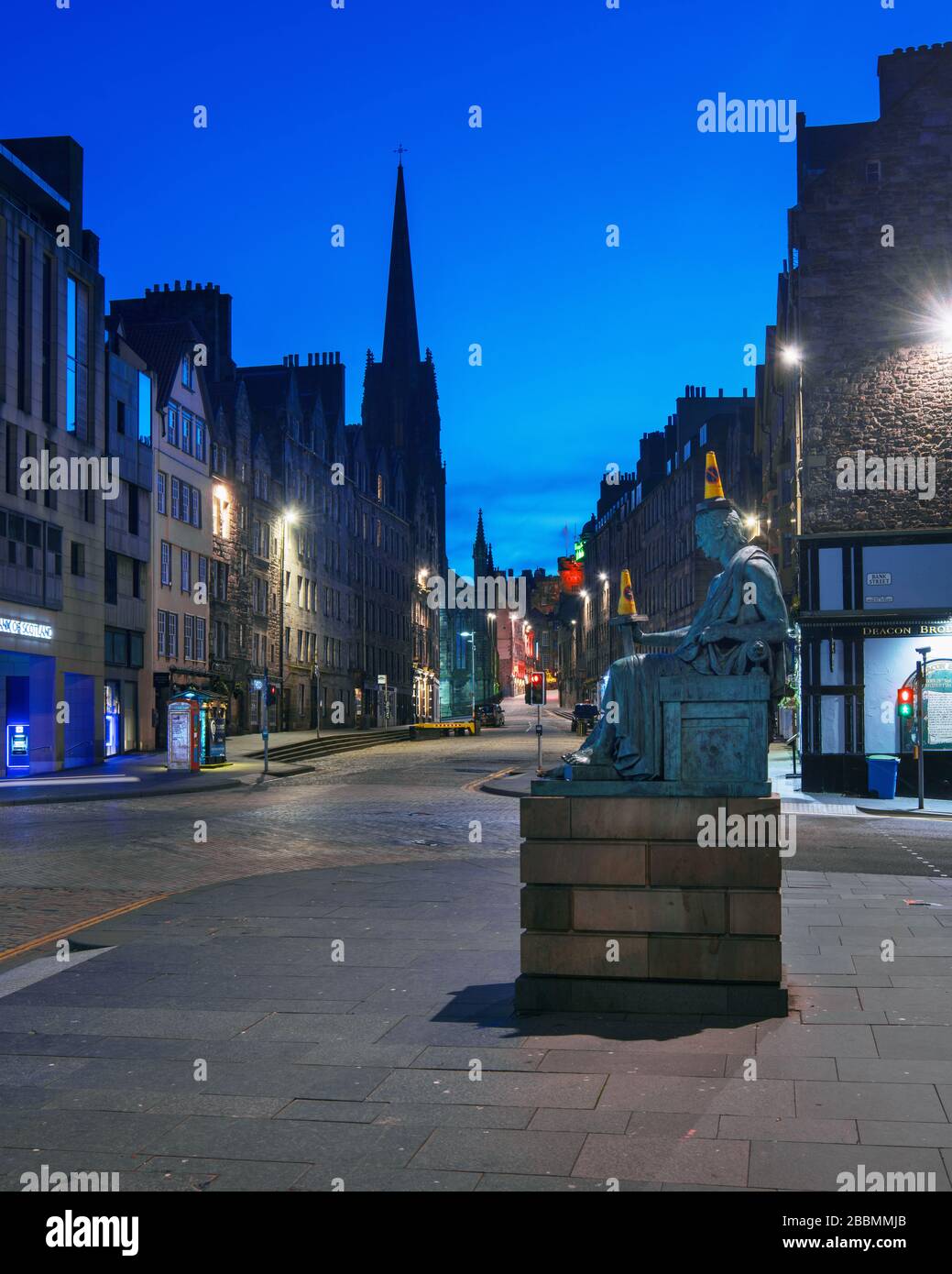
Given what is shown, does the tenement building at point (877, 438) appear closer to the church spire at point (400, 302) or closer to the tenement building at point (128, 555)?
the tenement building at point (128, 555)

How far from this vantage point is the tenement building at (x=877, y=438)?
29.0 meters

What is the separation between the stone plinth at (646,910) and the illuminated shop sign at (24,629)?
30.4 metres

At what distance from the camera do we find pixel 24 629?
118 ft

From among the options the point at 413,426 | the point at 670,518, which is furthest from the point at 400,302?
the point at 670,518

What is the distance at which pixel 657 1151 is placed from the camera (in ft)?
16.4

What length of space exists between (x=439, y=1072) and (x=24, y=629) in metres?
32.4

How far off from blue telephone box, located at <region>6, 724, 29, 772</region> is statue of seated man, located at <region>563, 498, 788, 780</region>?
32.2 meters

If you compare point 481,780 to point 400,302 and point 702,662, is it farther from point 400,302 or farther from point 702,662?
point 400,302

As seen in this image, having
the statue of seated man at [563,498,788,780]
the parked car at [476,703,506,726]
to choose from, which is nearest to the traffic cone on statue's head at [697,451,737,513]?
the statue of seated man at [563,498,788,780]

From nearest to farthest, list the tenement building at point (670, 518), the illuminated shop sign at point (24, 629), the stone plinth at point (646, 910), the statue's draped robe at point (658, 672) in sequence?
1. the stone plinth at point (646, 910)
2. the statue's draped robe at point (658, 672)
3. the illuminated shop sign at point (24, 629)
4. the tenement building at point (670, 518)

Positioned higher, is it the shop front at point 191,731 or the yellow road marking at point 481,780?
the shop front at point 191,731

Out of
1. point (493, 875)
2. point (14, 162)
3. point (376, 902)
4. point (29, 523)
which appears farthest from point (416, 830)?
point (14, 162)

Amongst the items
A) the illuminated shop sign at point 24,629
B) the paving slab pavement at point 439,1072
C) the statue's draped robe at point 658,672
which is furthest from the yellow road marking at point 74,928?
the illuminated shop sign at point 24,629

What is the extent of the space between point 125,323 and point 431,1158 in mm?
56411
